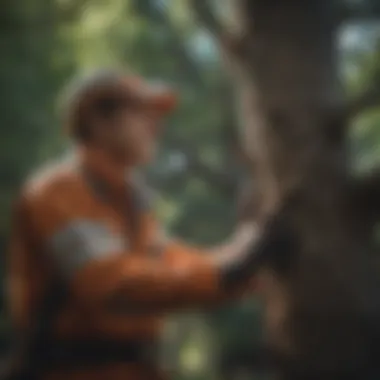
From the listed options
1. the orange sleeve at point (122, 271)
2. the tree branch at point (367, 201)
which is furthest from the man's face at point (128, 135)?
the tree branch at point (367, 201)

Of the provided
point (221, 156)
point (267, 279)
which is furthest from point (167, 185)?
point (267, 279)

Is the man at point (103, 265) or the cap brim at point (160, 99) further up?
the cap brim at point (160, 99)

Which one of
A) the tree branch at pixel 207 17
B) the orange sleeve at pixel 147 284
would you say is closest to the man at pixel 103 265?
the orange sleeve at pixel 147 284

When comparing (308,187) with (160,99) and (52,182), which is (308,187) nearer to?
(160,99)

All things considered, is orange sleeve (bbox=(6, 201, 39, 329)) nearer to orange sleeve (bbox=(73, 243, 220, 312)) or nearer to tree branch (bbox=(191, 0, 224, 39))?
orange sleeve (bbox=(73, 243, 220, 312))

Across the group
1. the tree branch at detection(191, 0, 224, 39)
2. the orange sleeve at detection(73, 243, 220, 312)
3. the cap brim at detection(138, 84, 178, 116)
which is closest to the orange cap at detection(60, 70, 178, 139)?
the cap brim at detection(138, 84, 178, 116)

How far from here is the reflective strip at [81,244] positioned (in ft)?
5.07

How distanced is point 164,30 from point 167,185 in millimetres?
245

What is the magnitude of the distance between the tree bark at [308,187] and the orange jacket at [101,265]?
130 millimetres

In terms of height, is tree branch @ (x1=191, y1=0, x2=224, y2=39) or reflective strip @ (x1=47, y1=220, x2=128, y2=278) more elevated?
tree branch @ (x1=191, y1=0, x2=224, y2=39)

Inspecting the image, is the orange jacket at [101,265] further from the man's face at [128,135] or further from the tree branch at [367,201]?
the tree branch at [367,201]

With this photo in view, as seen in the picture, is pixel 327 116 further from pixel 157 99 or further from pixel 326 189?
pixel 157 99

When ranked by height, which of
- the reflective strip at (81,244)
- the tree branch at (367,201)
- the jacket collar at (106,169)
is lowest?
the tree branch at (367,201)

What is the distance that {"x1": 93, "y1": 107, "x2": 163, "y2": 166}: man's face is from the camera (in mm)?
1584
